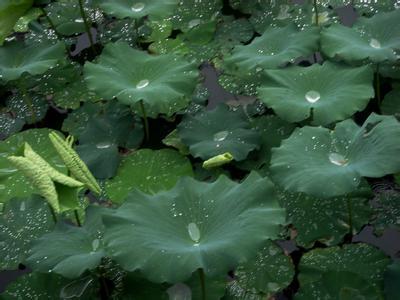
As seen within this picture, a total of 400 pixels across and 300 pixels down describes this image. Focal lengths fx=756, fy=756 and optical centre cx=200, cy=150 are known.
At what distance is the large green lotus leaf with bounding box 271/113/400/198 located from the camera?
5.33 ft

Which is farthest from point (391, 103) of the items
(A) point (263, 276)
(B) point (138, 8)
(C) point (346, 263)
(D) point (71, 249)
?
(D) point (71, 249)

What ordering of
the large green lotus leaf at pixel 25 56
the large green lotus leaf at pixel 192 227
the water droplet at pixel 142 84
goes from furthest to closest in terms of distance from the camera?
1. the large green lotus leaf at pixel 25 56
2. the water droplet at pixel 142 84
3. the large green lotus leaf at pixel 192 227

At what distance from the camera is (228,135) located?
6.79ft

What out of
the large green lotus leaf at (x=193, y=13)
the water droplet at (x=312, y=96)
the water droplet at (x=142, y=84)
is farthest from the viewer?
the large green lotus leaf at (x=193, y=13)

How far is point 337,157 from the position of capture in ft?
5.66

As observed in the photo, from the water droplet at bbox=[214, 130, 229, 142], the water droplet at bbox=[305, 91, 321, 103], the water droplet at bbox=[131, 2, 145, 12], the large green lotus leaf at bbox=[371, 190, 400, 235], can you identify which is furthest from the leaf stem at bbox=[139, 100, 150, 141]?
the large green lotus leaf at bbox=[371, 190, 400, 235]

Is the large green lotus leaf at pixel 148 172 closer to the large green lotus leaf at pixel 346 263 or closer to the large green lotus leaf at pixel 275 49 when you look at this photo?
the large green lotus leaf at pixel 275 49

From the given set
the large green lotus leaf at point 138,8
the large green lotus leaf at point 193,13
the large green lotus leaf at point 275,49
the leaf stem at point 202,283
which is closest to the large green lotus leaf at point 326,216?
the leaf stem at point 202,283

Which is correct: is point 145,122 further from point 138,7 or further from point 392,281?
point 392,281

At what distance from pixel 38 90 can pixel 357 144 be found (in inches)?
47.0

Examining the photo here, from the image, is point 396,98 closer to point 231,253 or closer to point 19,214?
point 231,253

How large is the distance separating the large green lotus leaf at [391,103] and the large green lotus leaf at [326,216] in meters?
0.32

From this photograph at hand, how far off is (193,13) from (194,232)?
1.32m

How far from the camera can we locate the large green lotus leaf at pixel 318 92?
75.7 inches
